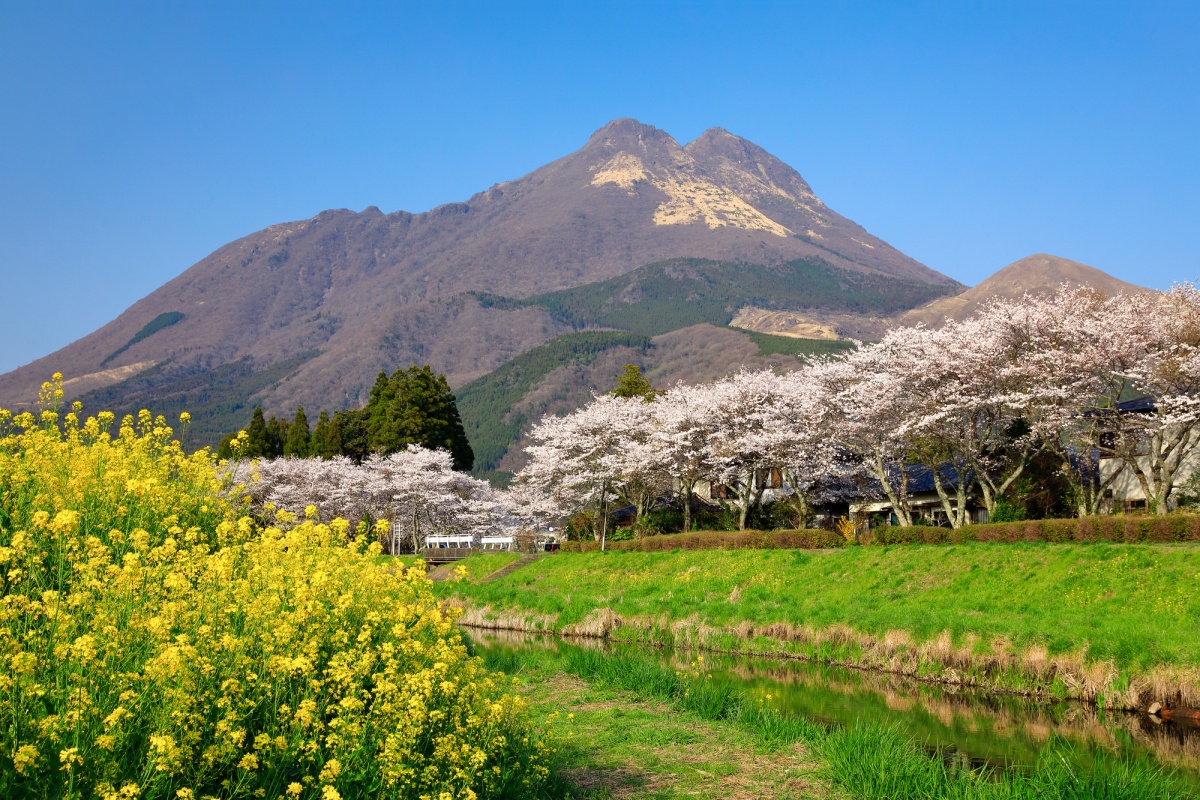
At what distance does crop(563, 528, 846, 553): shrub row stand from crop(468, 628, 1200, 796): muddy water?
15598mm

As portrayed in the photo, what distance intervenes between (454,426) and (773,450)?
37.1m

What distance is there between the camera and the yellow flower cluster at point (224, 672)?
17.2 feet

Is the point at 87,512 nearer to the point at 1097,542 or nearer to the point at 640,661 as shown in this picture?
the point at 640,661

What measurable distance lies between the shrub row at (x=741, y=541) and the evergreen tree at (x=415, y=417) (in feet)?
94.2

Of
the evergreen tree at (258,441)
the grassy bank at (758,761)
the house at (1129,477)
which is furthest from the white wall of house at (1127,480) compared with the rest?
the evergreen tree at (258,441)

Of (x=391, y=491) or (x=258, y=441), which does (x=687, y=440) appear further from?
(x=258, y=441)

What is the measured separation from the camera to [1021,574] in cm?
2417

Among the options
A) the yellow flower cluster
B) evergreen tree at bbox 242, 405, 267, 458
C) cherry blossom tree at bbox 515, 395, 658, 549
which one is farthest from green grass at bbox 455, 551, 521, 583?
the yellow flower cluster

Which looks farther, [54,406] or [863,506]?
[863,506]

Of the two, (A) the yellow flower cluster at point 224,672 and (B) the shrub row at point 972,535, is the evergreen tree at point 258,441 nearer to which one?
(B) the shrub row at point 972,535

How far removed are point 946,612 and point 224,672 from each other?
19.3m

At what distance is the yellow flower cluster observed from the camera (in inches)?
207

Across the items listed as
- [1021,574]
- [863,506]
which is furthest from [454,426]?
[1021,574]

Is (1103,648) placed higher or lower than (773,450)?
lower
